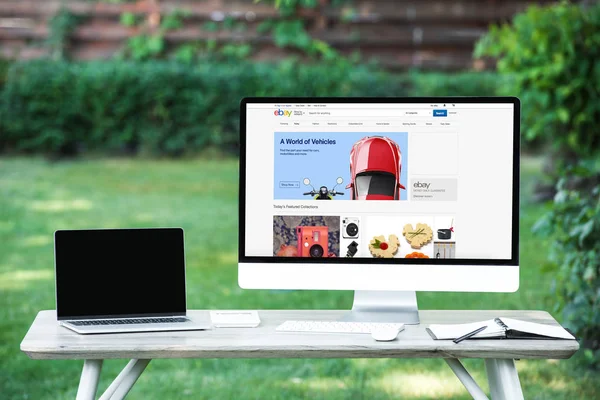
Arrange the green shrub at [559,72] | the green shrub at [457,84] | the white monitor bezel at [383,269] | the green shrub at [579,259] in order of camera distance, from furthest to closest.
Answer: the green shrub at [457,84] < the green shrub at [559,72] < the green shrub at [579,259] < the white monitor bezel at [383,269]

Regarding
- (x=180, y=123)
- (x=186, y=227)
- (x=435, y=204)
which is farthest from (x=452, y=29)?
(x=435, y=204)

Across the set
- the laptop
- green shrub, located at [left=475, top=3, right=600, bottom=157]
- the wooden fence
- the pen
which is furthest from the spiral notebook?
the wooden fence

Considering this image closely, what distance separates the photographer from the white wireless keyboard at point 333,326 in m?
2.09

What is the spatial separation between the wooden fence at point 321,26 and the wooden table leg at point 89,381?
22.3 feet

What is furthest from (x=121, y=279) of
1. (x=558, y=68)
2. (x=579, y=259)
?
(x=558, y=68)

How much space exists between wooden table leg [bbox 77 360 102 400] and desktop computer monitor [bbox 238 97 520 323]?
42 cm

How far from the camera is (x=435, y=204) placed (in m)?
2.24

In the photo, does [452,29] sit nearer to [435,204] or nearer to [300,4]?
[300,4]

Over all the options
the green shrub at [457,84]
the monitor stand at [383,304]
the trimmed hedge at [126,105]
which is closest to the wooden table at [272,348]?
the monitor stand at [383,304]

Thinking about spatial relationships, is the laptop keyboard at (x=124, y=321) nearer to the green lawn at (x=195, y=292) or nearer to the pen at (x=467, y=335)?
the pen at (x=467, y=335)

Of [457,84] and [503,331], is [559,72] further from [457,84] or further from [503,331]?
[503,331]

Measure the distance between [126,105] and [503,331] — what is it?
6189mm

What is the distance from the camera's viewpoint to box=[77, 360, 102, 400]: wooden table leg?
198 cm

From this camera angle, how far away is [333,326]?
2125 mm
